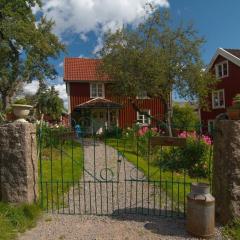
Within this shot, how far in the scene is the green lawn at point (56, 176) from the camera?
258 inches

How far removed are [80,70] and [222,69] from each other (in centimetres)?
1267

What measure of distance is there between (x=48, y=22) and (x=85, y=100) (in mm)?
7135

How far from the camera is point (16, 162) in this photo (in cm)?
594

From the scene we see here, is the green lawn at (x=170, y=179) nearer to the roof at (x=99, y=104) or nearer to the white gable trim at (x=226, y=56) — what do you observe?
the roof at (x=99, y=104)

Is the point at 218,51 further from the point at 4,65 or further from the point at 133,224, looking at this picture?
the point at 133,224

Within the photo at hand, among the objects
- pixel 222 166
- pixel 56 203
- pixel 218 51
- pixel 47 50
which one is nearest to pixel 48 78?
pixel 47 50

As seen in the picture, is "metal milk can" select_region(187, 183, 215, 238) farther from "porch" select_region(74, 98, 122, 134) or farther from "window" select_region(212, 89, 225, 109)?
"window" select_region(212, 89, 225, 109)

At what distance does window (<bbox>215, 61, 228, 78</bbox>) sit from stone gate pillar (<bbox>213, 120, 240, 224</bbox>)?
25.6m

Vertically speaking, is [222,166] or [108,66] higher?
[108,66]

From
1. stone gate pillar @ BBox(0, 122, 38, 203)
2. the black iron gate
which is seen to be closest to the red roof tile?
the black iron gate

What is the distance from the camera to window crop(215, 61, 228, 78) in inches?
1163

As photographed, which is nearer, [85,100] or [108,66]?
[108,66]

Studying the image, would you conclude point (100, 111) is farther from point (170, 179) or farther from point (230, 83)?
point (170, 179)

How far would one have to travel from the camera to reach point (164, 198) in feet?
23.3
